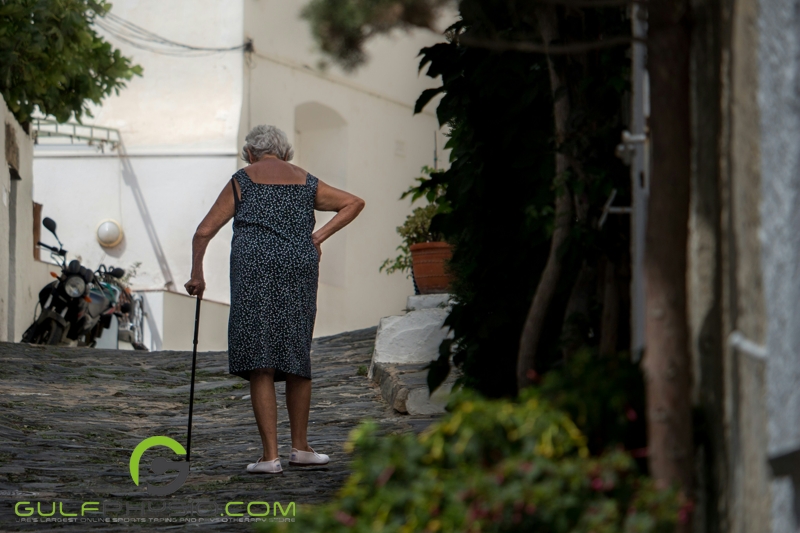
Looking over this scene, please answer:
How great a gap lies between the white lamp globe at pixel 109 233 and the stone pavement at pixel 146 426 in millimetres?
6814

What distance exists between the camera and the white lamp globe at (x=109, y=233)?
59.6 feet

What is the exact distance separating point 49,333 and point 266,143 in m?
8.30

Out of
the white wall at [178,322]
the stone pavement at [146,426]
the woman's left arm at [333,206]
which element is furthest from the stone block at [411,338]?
the white wall at [178,322]

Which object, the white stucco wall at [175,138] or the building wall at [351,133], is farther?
the building wall at [351,133]

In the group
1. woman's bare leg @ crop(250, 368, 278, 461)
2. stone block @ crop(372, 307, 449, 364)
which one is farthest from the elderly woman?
stone block @ crop(372, 307, 449, 364)

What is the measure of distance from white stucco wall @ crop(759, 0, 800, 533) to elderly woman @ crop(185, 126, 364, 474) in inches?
134

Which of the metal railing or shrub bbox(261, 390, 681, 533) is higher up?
the metal railing

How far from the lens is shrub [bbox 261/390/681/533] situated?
85.4 inches

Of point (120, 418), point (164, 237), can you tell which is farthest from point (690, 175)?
point (164, 237)

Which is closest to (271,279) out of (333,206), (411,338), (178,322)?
(333,206)

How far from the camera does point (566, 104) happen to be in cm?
406

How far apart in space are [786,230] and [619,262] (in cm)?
173

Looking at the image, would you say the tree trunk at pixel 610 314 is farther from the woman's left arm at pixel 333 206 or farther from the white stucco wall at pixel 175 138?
the white stucco wall at pixel 175 138

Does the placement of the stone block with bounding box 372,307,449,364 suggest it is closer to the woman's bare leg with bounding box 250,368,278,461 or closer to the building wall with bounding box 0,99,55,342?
the woman's bare leg with bounding box 250,368,278,461
